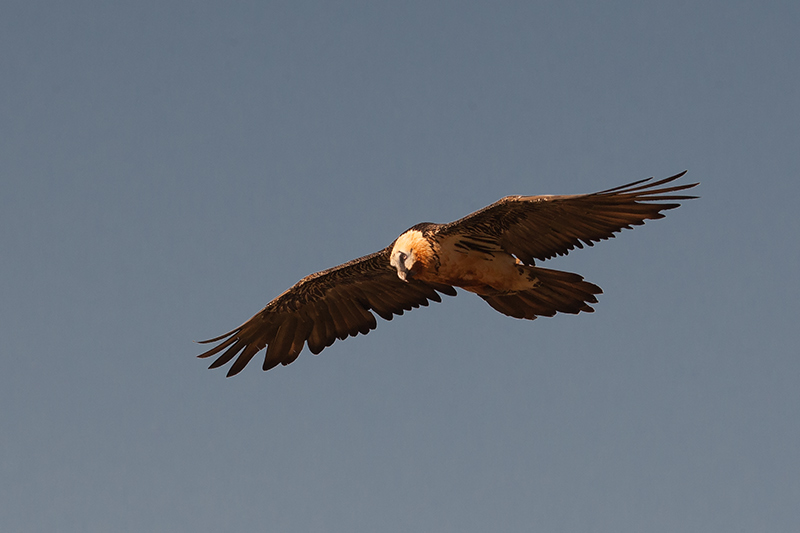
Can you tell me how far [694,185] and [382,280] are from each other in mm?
4835

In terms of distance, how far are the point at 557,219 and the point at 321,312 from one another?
397 cm

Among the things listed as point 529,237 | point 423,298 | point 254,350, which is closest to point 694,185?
point 529,237

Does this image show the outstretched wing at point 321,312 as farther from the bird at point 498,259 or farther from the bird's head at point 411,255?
the bird's head at point 411,255

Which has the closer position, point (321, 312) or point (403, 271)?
point (403, 271)

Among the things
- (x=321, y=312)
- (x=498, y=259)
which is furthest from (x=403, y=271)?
(x=321, y=312)

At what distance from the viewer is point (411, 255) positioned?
36.1 feet

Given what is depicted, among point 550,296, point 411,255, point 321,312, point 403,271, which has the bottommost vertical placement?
point 550,296

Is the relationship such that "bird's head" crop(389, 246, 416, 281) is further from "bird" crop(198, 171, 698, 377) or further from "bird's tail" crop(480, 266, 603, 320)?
"bird's tail" crop(480, 266, 603, 320)

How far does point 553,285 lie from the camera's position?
1133cm

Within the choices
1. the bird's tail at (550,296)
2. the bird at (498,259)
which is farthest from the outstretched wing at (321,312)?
the bird's tail at (550,296)

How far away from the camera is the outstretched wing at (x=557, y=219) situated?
399 inches

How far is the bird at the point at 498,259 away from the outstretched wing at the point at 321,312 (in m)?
0.02

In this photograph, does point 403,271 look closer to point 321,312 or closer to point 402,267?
point 402,267

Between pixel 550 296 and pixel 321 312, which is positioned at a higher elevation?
pixel 321 312
